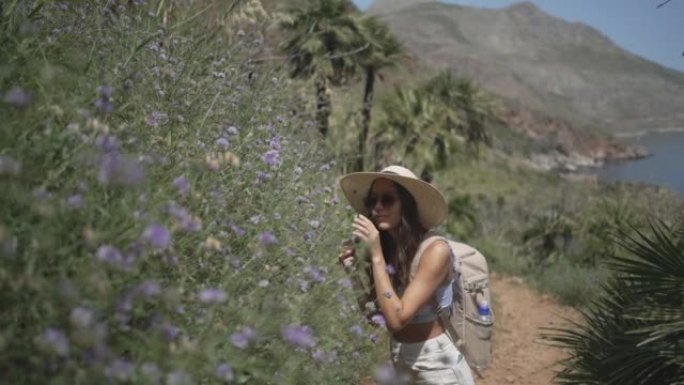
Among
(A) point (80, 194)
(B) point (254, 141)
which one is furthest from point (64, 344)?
(B) point (254, 141)

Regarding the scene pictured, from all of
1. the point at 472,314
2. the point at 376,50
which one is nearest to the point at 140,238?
the point at 472,314

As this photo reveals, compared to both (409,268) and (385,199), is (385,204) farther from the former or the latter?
(409,268)

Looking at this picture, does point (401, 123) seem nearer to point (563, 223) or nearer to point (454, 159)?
point (454, 159)

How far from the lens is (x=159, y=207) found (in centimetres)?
156

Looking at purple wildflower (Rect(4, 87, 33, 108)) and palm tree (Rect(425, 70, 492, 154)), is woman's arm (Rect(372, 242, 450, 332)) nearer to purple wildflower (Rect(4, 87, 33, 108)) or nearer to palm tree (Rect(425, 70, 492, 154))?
purple wildflower (Rect(4, 87, 33, 108))

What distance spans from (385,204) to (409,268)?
31 centimetres

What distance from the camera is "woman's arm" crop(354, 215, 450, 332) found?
2.24 m

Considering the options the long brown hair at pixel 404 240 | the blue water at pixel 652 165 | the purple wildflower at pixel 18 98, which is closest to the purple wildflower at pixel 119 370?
the purple wildflower at pixel 18 98

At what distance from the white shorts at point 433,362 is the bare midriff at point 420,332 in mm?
16

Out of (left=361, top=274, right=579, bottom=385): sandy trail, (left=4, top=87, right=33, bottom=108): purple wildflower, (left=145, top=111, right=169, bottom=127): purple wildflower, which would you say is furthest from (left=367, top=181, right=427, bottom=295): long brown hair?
(left=361, top=274, right=579, bottom=385): sandy trail

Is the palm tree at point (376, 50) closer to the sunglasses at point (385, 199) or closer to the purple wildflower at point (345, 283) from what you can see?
the sunglasses at point (385, 199)

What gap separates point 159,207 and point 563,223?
76.6ft

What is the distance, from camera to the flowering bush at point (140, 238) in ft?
4.04

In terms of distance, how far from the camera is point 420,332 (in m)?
2.55
